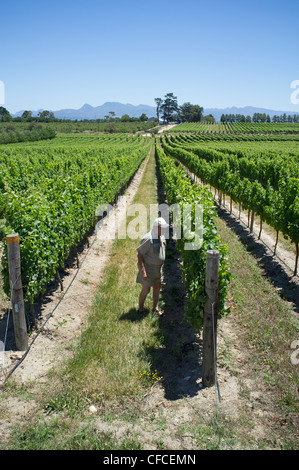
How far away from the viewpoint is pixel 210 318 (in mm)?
4445

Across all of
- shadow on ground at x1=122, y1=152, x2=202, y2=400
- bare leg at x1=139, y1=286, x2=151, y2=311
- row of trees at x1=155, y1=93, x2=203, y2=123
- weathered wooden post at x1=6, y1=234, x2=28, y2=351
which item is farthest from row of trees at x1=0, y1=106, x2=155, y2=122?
weathered wooden post at x1=6, y1=234, x2=28, y2=351

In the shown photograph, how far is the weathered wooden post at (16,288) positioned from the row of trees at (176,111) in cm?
16159

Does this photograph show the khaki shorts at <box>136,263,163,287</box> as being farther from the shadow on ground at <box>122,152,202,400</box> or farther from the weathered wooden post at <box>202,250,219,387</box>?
the weathered wooden post at <box>202,250,219,387</box>

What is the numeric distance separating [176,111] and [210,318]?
558ft

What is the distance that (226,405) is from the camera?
167 inches

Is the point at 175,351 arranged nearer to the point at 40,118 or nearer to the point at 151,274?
the point at 151,274

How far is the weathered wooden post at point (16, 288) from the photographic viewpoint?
4.99 meters

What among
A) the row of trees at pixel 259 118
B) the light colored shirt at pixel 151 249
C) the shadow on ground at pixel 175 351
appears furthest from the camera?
the row of trees at pixel 259 118

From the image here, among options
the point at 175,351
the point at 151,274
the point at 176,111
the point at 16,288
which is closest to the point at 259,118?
the point at 176,111

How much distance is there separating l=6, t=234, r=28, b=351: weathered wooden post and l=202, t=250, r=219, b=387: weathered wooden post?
2.76 m

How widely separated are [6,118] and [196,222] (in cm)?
A: 13027

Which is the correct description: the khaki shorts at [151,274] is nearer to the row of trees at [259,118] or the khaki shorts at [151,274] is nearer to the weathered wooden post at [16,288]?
the weathered wooden post at [16,288]

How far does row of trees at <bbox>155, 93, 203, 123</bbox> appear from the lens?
15612cm

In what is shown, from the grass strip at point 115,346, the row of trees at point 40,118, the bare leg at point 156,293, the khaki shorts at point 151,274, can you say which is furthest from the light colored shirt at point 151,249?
the row of trees at point 40,118
